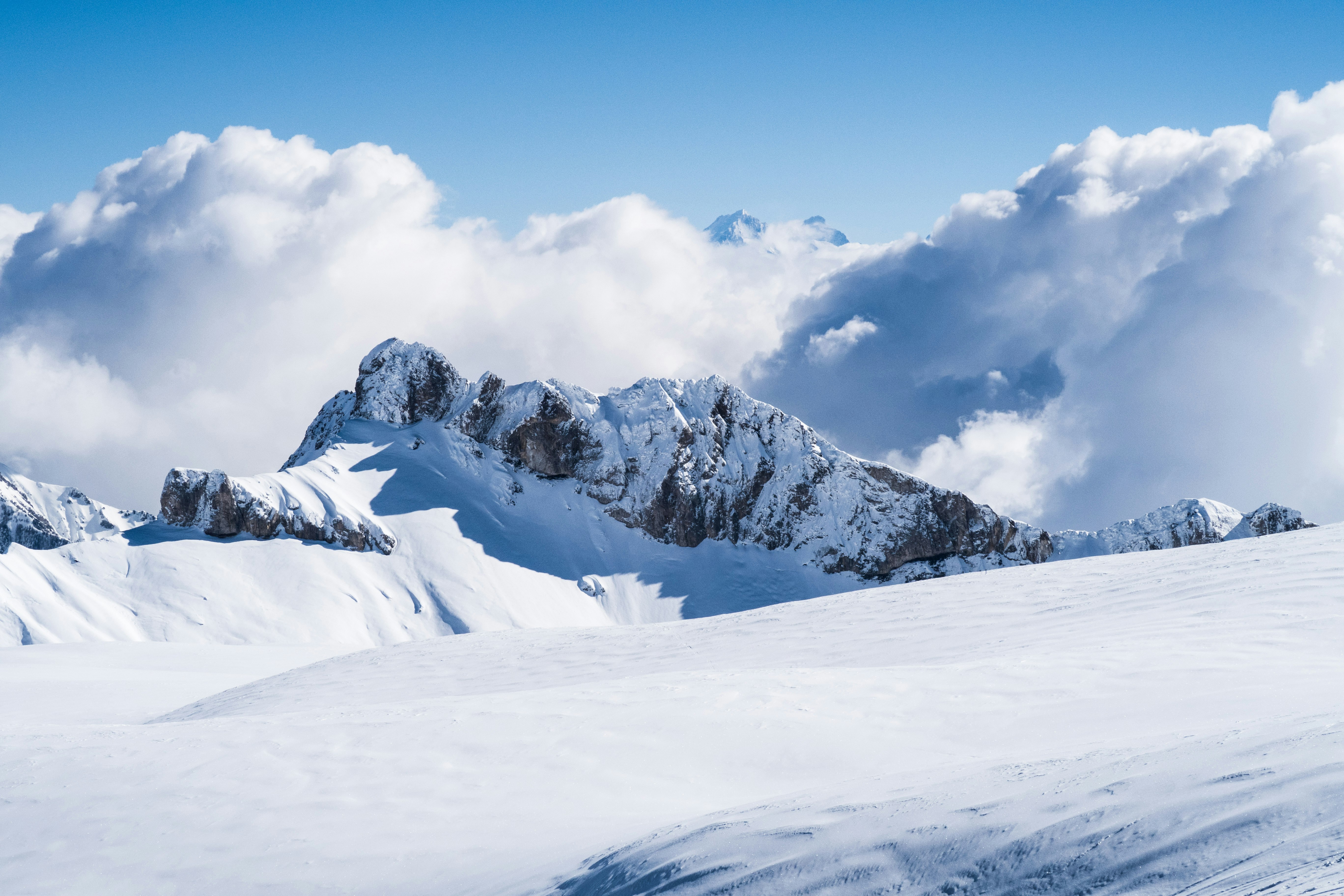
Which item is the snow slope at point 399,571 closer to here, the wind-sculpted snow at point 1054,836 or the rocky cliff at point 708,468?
the rocky cliff at point 708,468

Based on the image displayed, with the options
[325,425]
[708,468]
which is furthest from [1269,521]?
[325,425]

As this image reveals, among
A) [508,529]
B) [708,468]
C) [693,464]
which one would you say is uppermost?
[693,464]

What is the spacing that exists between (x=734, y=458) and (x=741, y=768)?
307ft

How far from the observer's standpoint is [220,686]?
2434 centimetres

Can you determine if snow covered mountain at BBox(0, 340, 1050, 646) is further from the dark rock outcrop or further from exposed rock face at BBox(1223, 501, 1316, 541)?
the dark rock outcrop

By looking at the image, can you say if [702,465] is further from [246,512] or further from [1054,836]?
[1054,836]

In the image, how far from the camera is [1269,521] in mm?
102062

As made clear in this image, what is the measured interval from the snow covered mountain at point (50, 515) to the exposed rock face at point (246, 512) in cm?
4218

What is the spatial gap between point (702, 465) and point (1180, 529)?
59.7 m

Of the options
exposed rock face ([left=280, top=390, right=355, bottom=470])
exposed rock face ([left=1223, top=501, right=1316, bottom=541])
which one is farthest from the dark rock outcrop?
exposed rock face ([left=1223, top=501, right=1316, bottom=541])

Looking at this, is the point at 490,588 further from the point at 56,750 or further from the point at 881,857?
the point at 881,857

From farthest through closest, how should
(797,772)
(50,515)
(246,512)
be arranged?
1. (50,515)
2. (246,512)
3. (797,772)

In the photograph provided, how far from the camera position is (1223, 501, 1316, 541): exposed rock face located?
10069 centimetres

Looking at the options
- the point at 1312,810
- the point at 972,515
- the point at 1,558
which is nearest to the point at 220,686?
the point at 1312,810
